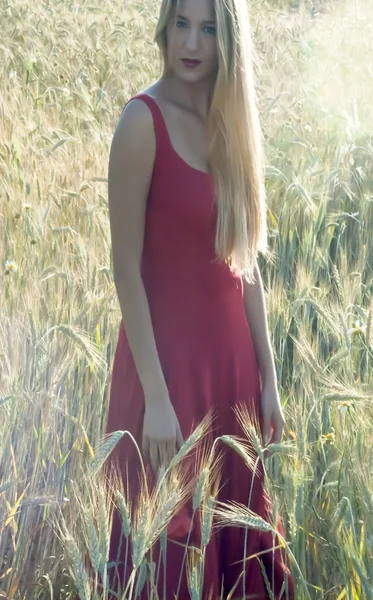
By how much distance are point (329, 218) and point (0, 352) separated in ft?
4.29

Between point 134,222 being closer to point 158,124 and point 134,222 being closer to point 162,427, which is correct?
point 158,124

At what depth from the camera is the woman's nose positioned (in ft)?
5.14

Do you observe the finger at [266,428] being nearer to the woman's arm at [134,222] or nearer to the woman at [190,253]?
the woman at [190,253]

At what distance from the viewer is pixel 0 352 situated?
5.92ft

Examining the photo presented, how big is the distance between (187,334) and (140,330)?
0.11 metres

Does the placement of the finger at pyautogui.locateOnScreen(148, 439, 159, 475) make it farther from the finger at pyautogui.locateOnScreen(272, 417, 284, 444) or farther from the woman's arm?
the finger at pyautogui.locateOnScreen(272, 417, 284, 444)

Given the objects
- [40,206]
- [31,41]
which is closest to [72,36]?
[31,41]

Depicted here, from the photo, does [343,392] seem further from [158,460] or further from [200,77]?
[200,77]

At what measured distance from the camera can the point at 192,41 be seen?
1.57 metres

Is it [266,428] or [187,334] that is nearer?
[187,334]

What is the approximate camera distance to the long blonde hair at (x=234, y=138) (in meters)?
1.59

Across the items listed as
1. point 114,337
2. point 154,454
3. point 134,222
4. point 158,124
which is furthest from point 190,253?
point 114,337

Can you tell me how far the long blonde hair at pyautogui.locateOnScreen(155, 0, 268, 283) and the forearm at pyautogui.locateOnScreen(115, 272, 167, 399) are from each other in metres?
0.17

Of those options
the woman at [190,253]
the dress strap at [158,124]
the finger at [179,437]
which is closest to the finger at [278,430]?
the woman at [190,253]
